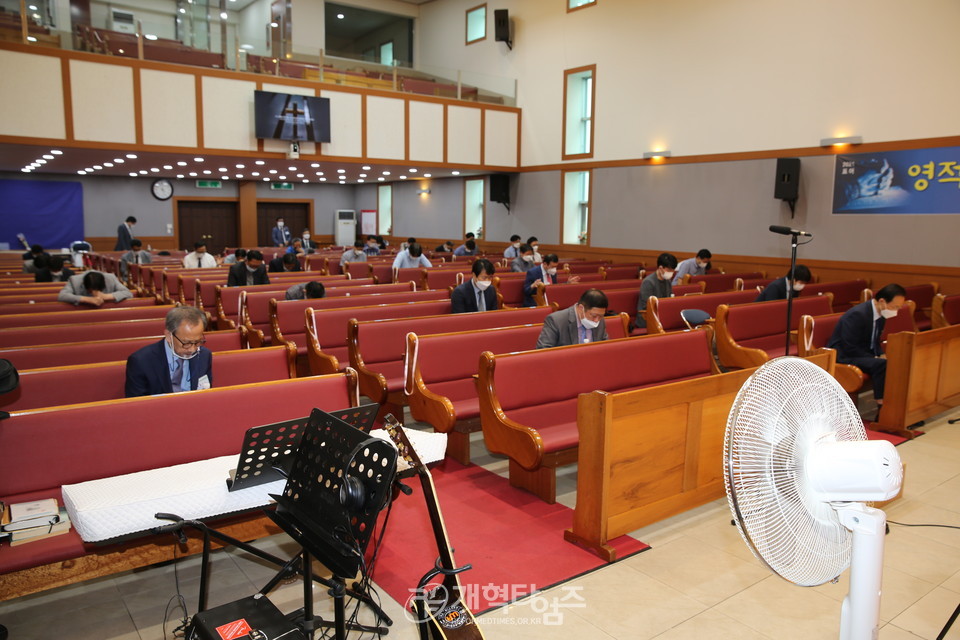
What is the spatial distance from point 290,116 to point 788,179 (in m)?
8.75

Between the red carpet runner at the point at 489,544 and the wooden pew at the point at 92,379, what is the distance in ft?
3.93

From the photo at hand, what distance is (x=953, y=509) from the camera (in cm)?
388

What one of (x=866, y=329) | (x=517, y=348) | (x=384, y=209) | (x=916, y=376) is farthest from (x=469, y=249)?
(x=916, y=376)

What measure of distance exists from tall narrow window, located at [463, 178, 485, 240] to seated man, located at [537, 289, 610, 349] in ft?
43.0

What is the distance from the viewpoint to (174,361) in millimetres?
3539

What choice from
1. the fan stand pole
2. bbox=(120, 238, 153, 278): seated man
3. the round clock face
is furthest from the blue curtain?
the fan stand pole

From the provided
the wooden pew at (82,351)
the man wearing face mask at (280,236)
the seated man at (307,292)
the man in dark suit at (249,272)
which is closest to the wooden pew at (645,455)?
the wooden pew at (82,351)

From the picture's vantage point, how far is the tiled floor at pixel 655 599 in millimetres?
2682

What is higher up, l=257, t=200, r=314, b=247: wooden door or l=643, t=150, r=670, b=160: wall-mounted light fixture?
l=643, t=150, r=670, b=160: wall-mounted light fixture

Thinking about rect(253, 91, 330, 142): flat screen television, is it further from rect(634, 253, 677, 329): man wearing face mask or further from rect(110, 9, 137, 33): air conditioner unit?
rect(634, 253, 677, 329): man wearing face mask

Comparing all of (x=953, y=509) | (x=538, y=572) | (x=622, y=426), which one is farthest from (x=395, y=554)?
(x=953, y=509)

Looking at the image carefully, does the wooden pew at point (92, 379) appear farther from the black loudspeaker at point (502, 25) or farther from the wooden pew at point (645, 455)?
the black loudspeaker at point (502, 25)

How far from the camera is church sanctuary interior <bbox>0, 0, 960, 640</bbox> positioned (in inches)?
86.3

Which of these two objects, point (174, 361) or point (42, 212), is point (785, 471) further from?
point (42, 212)
